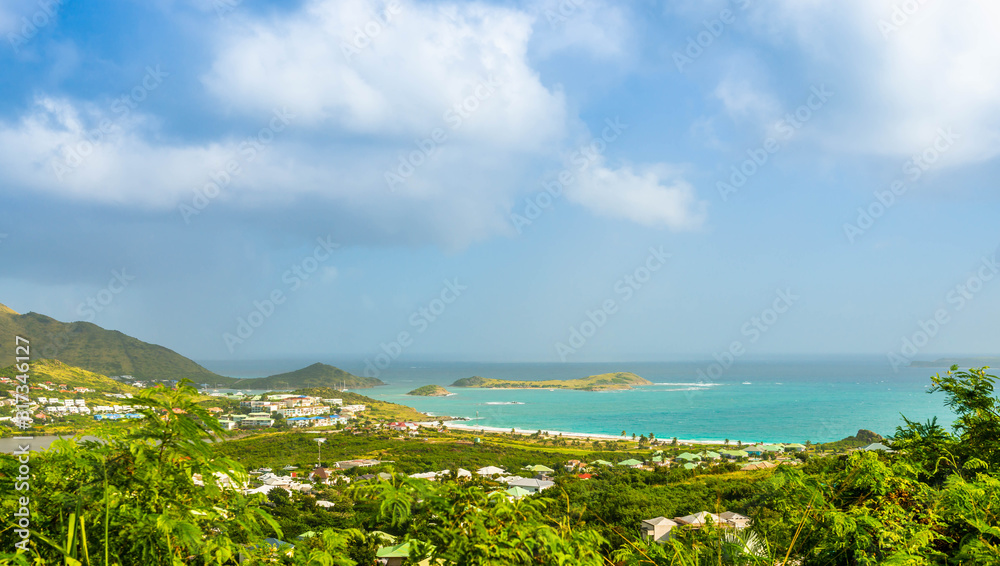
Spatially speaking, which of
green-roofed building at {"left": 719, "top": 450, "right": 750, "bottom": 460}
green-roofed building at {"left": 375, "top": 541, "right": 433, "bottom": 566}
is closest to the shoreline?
green-roofed building at {"left": 719, "top": 450, "right": 750, "bottom": 460}

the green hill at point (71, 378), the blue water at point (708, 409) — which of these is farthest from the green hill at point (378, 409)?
the green hill at point (71, 378)

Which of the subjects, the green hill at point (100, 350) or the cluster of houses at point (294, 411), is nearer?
the cluster of houses at point (294, 411)

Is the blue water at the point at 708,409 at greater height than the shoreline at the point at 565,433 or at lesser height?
greater

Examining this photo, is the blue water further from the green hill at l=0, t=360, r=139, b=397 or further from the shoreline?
the green hill at l=0, t=360, r=139, b=397

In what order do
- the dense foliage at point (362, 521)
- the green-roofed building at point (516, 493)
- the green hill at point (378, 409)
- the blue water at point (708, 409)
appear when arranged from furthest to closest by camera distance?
1. the green hill at point (378, 409)
2. the blue water at point (708, 409)
3. the green-roofed building at point (516, 493)
4. the dense foliage at point (362, 521)

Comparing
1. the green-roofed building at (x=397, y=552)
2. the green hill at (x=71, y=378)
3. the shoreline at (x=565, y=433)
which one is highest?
the green-roofed building at (x=397, y=552)

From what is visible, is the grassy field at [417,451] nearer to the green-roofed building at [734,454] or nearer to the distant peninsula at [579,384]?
the green-roofed building at [734,454]

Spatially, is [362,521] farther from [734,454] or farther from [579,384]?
[579,384]
